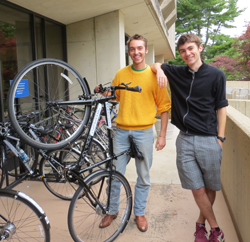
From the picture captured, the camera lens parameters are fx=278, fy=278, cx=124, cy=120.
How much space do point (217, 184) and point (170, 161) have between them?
2664mm

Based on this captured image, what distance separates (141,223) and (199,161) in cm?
90

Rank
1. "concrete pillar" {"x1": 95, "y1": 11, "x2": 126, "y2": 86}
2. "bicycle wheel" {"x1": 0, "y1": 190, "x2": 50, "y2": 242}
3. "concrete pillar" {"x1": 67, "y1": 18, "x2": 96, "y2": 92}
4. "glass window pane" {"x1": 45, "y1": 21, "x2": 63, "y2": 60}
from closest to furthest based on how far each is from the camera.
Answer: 1. "bicycle wheel" {"x1": 0, "y1": 190, "x2": 50, "y2": 242}
2. "glass window pane" {"x1": 45, "y1": 21, "x2": 63, "y2": 60}
3. "concrete pillar" {"x1": 95, "y1": 11, "x2": 126, "y2": 86}
4. "concrete pillar" {"x1": 67, "y1": 18, "x2": 96, "y2": 92}

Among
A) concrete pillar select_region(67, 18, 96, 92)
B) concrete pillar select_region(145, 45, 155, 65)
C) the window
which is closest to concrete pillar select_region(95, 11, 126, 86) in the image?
concrete pillar select_region(67, 18, 96, 92)

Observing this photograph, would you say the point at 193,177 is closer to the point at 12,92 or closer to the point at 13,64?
the point at 12,92

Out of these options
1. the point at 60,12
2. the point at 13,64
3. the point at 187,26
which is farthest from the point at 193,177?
the point at 187,26

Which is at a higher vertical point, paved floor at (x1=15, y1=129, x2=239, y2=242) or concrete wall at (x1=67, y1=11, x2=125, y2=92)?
concrete wall at (x1=67, y1=11, x2=125, y2=92)

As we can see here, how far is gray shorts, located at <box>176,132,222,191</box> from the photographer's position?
7.30 ft

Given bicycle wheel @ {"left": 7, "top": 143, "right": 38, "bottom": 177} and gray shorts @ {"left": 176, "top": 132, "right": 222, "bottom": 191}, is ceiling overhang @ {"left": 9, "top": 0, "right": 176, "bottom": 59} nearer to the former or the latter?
bicycle wheel @ {"left": 7, "top": 143, "right": 38, "bottom": 177}

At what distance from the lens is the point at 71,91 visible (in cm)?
603

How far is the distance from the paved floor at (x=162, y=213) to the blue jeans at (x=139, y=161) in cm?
24

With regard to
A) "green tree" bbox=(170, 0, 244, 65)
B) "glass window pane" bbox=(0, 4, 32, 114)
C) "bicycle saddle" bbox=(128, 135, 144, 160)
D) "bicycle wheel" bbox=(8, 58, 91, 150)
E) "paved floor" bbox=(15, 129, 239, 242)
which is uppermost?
"green tree" bbox=(170, 0, 244, 65)

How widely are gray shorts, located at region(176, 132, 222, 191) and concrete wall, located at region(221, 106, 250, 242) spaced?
0.23 meters

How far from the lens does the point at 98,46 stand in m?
5.85

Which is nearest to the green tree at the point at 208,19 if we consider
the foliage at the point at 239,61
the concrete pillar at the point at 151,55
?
the foliage at the point at 239,61
